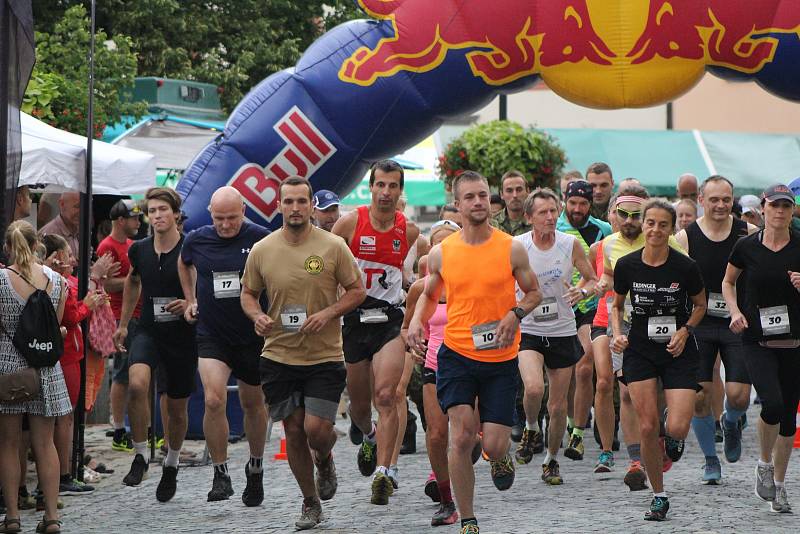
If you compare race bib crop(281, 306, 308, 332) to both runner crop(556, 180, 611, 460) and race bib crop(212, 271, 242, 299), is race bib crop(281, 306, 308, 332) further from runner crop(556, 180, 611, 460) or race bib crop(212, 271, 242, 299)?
runner crop(556, 180, 611, 460)

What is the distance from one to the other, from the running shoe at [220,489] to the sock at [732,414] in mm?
3370

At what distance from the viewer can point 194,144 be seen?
1923cm

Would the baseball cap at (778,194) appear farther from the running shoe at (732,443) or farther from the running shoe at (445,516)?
the running shoe at (445,516)

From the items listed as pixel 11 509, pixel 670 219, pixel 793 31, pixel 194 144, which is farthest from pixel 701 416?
pixel 194 144

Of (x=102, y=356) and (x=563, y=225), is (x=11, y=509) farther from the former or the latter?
(x=563, y=225)

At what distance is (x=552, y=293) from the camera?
10.4 m

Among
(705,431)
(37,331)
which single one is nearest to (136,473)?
(37,331)

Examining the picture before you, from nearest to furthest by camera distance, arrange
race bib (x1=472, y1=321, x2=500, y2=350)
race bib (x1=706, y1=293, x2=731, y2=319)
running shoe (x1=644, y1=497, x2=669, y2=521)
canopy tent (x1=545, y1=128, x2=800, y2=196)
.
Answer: race bib (x1=472, y1=321, x2=500, y2=350) → running shoe (x1=644, y1=497, x2=669, y2=521) → race bib (x1=706, y1=293, x2=731, y2=319) → canopy tent (x1=545, y1=128, x2=800, y2=196)

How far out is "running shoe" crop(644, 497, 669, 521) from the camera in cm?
831

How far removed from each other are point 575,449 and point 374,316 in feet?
8.49

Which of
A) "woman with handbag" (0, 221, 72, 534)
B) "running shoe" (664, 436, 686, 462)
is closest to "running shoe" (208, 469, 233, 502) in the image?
"woman with handbag" (0, 221, 72, 534)

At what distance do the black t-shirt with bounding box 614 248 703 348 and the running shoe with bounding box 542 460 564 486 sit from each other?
1652mm

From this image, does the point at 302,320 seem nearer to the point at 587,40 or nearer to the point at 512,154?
the point at 587,40

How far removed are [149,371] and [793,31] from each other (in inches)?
229
